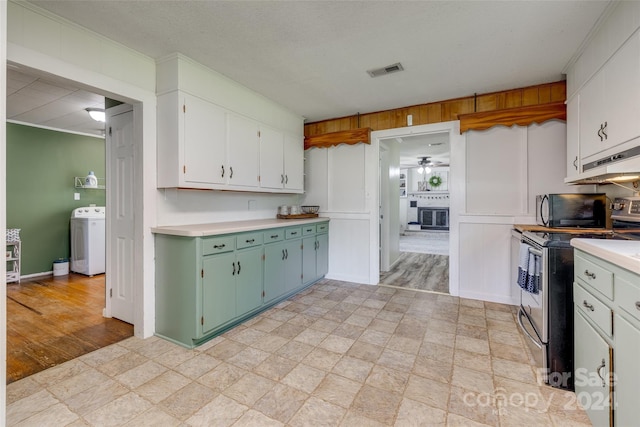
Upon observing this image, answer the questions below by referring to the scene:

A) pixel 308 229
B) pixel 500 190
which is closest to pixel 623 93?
pixel 500 190

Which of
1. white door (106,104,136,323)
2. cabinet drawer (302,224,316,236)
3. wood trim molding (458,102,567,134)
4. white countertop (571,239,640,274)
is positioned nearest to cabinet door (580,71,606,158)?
wood trim molding (458,102,567,134)

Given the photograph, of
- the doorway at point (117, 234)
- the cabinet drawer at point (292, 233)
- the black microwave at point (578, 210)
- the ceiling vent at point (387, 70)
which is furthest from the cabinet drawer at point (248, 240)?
the black microwave at point (578, 210)

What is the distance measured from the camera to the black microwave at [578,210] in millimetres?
2658

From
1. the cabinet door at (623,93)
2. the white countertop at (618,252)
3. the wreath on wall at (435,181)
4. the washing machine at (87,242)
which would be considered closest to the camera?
the white countertop at (618,252)

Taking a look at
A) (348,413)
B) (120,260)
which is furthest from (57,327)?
(348,413)

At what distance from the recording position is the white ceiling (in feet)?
6.29

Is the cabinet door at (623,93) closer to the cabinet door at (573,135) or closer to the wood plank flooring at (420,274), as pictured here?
the cabinet door at (573,135)

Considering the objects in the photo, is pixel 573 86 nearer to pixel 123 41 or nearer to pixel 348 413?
pixel 348 413

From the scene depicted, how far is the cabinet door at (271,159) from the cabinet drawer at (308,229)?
0.64 metres

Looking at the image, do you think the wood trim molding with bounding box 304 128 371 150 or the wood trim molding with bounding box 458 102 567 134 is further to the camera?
the wood trim molding with bounding box 304 128 371 150

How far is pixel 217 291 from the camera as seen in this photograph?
8.17ft

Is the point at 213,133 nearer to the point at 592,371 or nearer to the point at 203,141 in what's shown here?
the point at 203,141

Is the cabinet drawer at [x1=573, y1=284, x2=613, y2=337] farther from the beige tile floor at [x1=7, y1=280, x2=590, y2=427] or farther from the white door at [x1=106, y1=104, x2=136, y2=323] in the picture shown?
the white door at [x1=106, y1=104, x2=136, y2=323]

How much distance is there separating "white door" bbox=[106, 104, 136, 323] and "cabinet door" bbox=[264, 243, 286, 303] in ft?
3.99
